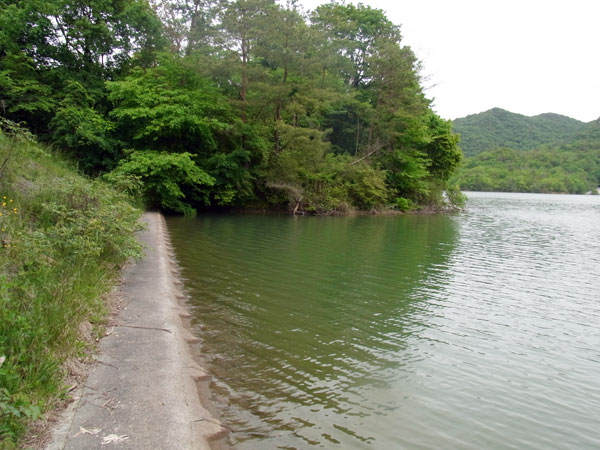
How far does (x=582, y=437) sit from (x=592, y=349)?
117 inches

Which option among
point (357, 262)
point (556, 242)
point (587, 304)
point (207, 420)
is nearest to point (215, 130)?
point (357, 262)

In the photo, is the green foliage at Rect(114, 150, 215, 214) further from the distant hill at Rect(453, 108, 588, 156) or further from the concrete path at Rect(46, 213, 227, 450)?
the distant hill at Rect(453, 108, 588, 156)

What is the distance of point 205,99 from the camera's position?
81.5 feet

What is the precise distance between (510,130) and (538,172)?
3168cm

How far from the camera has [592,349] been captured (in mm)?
6742

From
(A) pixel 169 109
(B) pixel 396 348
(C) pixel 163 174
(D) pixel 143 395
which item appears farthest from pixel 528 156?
(D) pixel 143 395

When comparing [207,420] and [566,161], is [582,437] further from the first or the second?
[566,161]

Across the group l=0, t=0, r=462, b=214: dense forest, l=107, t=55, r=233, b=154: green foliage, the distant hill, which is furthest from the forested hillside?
l=107, t=55, r=233, b=154: green foliage

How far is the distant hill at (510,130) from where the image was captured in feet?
374

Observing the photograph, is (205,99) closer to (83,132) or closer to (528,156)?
(83,132)

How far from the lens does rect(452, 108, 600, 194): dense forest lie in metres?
93.4

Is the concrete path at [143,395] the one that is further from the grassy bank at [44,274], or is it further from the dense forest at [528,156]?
the dense forest at [528,156]

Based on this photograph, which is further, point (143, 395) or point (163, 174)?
point (163, 174)

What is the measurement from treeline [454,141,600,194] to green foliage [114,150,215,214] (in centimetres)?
7767
